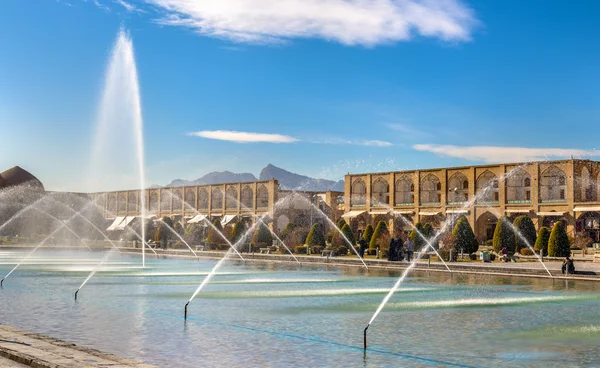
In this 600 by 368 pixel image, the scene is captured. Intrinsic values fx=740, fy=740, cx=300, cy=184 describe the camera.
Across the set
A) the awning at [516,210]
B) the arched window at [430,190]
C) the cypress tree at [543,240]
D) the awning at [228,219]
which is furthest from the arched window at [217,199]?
the cypress tree at [543,240]

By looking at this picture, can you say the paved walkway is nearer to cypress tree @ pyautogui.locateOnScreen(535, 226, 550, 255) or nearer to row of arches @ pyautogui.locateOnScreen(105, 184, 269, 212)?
cypress tree @ pyautogui.locateOnScreen(535, 226, 550, 255)

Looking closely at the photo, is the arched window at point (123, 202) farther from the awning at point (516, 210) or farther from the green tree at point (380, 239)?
the green tree at point (380, 239)

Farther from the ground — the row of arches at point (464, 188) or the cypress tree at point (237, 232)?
the row of arches at point (464, 188)

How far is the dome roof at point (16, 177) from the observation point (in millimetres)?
94000

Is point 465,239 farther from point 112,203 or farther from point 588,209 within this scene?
point 112,203

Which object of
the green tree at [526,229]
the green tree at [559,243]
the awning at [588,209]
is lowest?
the green tree at [559,243]

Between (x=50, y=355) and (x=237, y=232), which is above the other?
(x=237, y=232)

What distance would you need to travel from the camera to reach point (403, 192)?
218ft

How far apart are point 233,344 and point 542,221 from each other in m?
48.2

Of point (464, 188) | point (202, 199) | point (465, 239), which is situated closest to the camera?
point (465, 239)

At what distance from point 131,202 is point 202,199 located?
13.4 meters

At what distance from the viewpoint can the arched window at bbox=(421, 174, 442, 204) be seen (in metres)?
63.9

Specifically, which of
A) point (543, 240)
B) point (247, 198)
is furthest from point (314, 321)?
point (247, 198)

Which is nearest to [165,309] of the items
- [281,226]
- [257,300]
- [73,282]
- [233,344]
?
[257,300]
